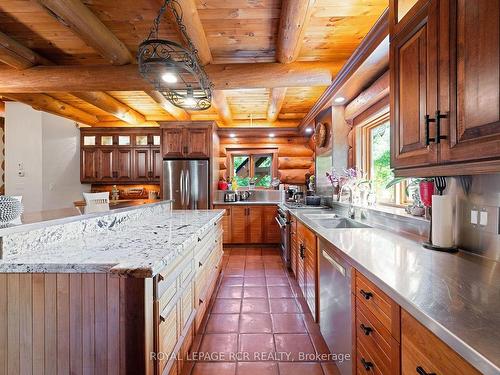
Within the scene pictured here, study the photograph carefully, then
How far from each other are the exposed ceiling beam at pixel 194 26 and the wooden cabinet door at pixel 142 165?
3.41 metres

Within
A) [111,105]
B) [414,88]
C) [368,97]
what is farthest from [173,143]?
[414,88]

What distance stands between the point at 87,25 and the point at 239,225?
3.71 m

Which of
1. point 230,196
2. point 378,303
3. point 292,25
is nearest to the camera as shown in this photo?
point 378,303

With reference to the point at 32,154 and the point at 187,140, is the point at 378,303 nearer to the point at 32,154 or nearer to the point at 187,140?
the point at 187,140

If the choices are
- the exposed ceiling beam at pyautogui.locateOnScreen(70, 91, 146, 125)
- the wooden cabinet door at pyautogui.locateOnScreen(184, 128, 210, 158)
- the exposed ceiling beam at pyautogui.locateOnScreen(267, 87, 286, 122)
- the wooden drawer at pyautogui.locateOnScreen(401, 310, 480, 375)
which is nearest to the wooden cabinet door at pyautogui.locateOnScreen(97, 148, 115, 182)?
the exposed ceiling beam at pyautogui.locateOnScreen(70, 91, 146, 125)

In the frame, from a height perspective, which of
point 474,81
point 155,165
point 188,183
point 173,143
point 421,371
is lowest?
point 421,371

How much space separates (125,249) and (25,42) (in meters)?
2.89

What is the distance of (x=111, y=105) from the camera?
4.32 metres

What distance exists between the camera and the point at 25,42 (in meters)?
2.63

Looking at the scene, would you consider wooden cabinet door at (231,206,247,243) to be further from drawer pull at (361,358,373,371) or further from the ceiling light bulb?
drawer pull at (361,358,373,371)

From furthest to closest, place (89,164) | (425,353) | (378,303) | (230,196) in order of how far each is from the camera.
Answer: (89,164) → (230,196) → (378,303) → (425,353)

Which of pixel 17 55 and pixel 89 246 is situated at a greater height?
pixel 17 55

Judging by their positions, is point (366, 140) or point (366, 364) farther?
point (366, 140)

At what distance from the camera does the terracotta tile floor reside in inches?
67.9
